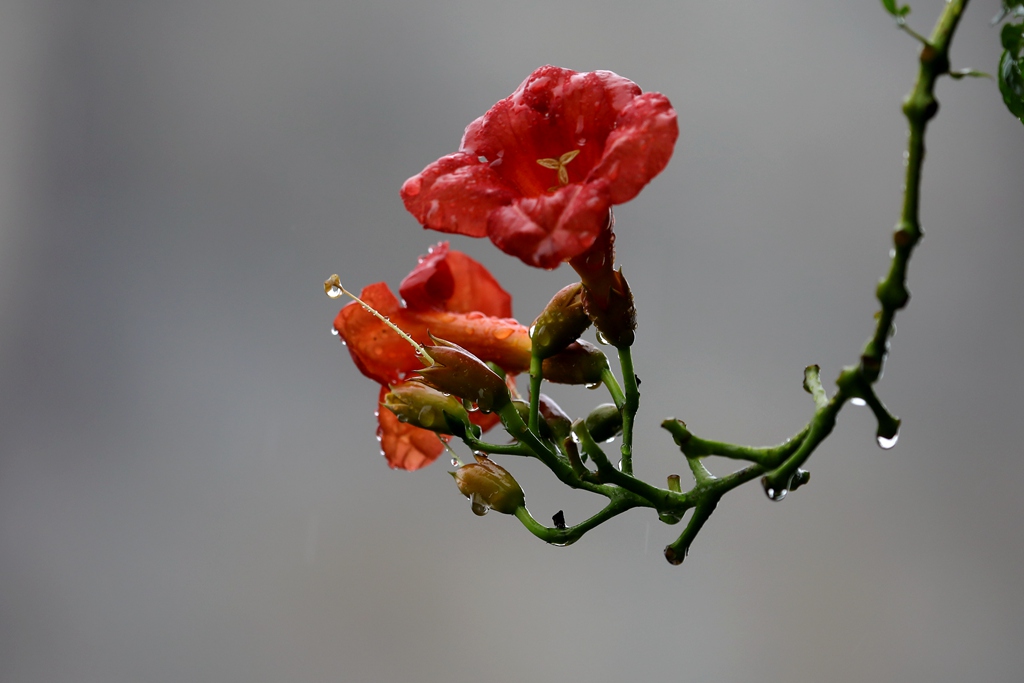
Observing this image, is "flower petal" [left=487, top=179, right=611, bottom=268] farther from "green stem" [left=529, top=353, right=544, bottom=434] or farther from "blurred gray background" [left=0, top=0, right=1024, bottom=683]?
"blurred gray background" [left=0, top=0, right=1024, bottom=683]

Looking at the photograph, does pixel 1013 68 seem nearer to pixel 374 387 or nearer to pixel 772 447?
pixel 772 447

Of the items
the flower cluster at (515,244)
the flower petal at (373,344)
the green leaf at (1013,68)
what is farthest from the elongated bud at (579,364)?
the green leaf at (1013,68)

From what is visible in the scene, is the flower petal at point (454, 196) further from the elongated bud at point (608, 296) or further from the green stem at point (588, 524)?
the green stem at point (588, 524)

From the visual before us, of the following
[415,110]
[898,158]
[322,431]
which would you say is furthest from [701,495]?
[898,158]

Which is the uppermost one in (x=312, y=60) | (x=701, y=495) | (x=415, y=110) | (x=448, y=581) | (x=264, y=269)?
(x=312, y=60)

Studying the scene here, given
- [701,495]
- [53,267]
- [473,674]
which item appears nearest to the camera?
[701,495]

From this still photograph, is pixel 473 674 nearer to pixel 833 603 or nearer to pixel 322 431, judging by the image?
pixel 322 431
